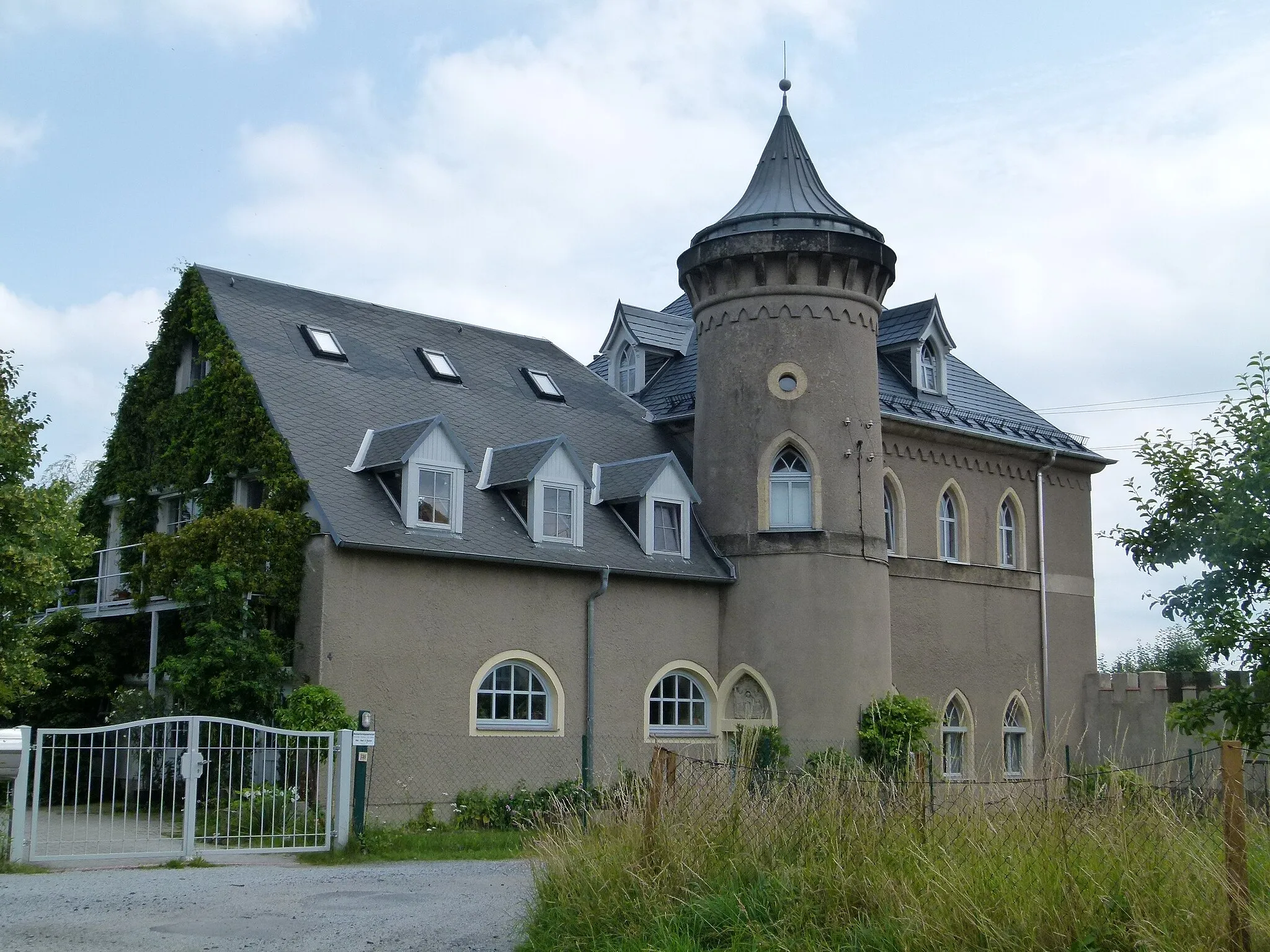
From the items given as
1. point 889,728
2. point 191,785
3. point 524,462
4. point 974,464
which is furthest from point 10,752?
point 974,464

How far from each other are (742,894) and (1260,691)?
6246 millimetres

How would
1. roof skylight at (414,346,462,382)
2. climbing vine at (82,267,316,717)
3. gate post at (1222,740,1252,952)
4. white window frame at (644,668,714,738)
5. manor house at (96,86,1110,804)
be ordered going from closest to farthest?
gate post at (1222,740,1252,952), climbing vine at (82,267,316,717), manor house at (96,86,1110,804), white window frame at (644,668,714,738), roof skylight at (414,346,462,382)

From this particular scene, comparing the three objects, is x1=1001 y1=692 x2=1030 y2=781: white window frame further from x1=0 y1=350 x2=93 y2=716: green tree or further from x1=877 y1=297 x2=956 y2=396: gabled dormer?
x1=0 y1=350 x2=93 y2=716: green tree

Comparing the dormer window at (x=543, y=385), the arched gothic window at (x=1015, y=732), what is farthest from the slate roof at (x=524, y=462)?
the arched gothic window at (x=1015, y=732)

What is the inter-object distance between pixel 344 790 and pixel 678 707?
884 cm

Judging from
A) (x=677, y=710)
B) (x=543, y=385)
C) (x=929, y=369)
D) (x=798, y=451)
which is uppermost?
(x=929, y=369)

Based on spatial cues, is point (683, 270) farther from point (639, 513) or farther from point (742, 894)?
point (742, 894)

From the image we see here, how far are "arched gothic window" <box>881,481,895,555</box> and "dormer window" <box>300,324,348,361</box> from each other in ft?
34.0

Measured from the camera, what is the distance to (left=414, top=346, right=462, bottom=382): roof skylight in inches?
1014

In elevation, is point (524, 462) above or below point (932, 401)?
below

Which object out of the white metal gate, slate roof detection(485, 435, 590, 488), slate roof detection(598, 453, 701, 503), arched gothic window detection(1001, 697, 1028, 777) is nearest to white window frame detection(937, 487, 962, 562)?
arched gothic window detection(1001, 697, 1028, 777)

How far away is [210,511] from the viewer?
22.6m

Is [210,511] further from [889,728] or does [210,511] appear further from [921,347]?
[921,347]

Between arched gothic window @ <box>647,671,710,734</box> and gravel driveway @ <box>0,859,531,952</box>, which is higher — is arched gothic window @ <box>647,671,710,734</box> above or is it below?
above
